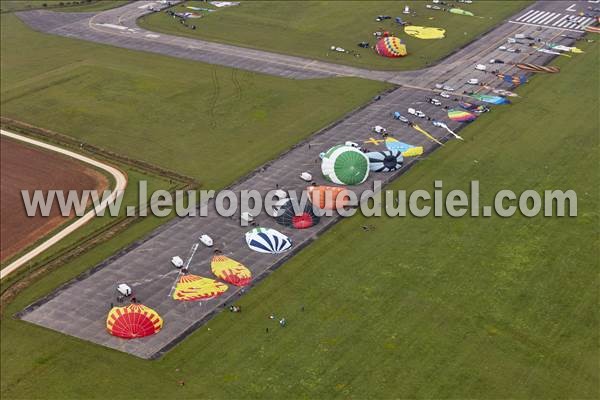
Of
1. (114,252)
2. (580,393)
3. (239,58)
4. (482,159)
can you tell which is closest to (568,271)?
(580,393)

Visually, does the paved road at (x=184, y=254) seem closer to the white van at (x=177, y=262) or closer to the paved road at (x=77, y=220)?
the white van at (x=177, y=262)

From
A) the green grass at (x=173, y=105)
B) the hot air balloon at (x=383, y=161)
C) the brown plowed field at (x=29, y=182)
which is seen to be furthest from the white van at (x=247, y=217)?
the brown plowed field at (x=29, y=182)

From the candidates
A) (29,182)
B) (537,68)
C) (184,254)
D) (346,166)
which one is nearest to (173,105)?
(29,182)

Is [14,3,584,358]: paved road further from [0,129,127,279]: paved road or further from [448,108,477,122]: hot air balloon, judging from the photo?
[0,129,127,279]: paved road

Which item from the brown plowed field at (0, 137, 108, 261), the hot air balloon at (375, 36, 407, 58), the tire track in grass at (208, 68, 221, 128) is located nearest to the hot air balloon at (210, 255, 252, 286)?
the brown plowed field at (0, 137, 108, 261)

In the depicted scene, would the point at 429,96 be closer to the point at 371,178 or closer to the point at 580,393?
the point at 371,178
